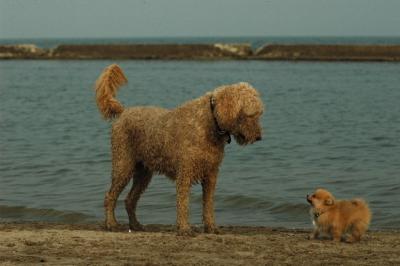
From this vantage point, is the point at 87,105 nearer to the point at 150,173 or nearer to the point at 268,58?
the point at 150,173

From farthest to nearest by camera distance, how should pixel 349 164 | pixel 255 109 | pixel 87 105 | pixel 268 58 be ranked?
pixel 268 58 < pixel 87 105 < pixel 349 164 < pixel 255 109

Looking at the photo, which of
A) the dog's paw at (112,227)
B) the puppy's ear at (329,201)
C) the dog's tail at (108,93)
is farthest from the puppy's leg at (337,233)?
the dog's tail at (108,93)

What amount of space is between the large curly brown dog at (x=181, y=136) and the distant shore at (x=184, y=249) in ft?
1.92

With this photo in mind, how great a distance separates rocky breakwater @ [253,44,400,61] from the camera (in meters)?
74.8

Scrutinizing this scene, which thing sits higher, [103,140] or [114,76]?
[114,76]

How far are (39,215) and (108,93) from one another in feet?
10.7

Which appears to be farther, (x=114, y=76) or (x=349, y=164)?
(x=349, y=164)

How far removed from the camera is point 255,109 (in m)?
8.86

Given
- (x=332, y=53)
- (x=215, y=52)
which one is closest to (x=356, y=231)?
(x=332, y=53)

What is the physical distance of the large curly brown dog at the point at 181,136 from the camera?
892 centimetres

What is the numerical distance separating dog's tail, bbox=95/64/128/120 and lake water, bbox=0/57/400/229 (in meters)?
2.40

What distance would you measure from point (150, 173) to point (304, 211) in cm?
321

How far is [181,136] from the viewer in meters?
9.19

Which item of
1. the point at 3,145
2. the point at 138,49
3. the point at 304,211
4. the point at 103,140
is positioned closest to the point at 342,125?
the point at 103,140
